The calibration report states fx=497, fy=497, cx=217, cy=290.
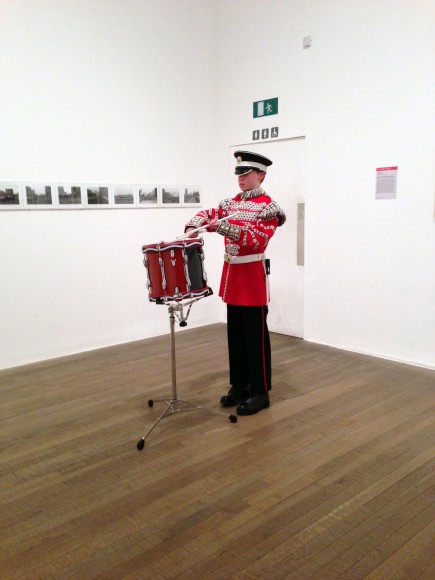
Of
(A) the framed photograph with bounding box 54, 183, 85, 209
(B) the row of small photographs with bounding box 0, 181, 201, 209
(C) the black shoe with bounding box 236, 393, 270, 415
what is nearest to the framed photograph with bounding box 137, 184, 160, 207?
(B) the row of small photographs with bounding box 0, 181, 201, 209

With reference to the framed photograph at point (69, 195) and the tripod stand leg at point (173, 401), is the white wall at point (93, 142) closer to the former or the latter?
the framed photograph at point (69, 195)

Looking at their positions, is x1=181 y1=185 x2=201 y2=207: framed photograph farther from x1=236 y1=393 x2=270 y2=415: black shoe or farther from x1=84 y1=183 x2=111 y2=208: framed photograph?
x1=236 y1=393 x2=270 y2=415: black shoe

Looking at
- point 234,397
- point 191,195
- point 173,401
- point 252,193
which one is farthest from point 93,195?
point 234,397

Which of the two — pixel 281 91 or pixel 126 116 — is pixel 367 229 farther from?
pixel 126 116

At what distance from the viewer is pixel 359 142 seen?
4391mm

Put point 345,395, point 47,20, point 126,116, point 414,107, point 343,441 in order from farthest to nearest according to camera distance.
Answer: point 126,116, point 47,20, point 414,107, point 345,395, point 343,441

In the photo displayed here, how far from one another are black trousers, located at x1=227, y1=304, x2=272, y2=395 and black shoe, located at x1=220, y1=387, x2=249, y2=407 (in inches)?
1.4

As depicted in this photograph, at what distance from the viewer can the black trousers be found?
3.28 m

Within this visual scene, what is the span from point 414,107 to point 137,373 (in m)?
3.13

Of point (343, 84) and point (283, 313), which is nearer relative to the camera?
point (343, 84)

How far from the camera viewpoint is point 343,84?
4434mm

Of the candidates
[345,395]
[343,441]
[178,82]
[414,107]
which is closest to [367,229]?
[414,107]

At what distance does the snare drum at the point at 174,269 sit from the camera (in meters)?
2.85

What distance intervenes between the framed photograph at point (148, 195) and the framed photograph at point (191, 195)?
13.5 inches
